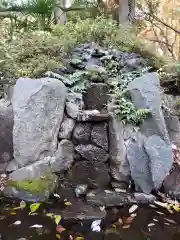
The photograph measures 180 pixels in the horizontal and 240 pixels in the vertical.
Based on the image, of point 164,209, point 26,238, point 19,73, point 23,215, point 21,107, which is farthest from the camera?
point 19,73

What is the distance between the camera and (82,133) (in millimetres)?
4000

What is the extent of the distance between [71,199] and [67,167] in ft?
1.48

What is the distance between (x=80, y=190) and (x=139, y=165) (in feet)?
2.73

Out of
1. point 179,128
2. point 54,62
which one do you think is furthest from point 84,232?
point 54,62

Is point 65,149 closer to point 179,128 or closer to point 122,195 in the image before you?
point 122,195

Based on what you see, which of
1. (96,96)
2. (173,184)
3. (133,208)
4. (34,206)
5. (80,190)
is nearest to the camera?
(34,206)

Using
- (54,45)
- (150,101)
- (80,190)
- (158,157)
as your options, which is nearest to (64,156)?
(80,190)

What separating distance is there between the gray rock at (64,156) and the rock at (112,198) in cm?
48

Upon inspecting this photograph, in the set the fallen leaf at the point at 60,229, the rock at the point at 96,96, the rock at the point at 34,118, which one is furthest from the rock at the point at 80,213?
the rock at the point at 96,96

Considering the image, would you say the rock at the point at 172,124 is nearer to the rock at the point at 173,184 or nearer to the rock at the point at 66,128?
the rock at the point at 173,184

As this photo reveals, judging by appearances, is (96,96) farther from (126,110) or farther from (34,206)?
(34,206)

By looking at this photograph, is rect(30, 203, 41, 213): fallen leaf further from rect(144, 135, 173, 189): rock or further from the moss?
rect(144, 135, 173, 189): rock

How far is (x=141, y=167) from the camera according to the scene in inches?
156

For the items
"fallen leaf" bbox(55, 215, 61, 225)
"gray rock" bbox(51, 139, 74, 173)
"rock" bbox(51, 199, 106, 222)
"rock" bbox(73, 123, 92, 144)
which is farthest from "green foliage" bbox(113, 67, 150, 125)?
"fallen leaf" bbox(55, 215, 61, 225)
